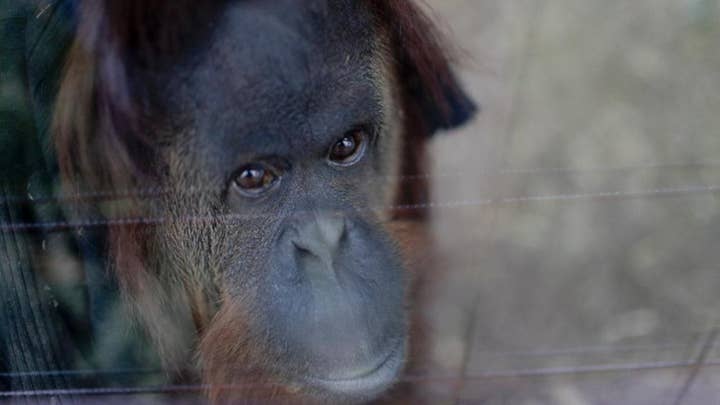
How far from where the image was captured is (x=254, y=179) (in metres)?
1.56

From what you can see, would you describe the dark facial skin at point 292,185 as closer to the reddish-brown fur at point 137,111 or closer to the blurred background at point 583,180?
the reddish-brown fur at point 137,111

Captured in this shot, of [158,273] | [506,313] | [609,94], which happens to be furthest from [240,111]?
[609,94]

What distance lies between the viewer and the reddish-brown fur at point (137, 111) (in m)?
1.46

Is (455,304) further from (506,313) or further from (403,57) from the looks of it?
(403,57)

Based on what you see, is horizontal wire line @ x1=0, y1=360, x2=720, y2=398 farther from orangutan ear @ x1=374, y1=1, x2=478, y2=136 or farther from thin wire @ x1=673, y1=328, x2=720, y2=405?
orangutan ear @ x1=374, y1=1, x2=478, y2=136

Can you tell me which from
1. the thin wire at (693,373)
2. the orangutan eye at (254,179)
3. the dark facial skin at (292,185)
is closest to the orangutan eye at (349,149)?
the dark facial skin at (292,185)

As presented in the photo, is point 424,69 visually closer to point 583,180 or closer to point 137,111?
point 137,111

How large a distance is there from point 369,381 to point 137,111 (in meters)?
0.67

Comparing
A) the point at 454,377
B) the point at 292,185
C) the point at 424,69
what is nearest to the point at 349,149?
the point at 292,185

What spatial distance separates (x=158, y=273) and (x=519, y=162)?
131 cm

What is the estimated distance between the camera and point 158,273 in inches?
70.2

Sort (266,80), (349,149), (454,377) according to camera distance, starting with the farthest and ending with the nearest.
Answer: (454,377)
(349,149)
(266,80)

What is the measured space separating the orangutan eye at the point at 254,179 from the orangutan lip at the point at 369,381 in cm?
39

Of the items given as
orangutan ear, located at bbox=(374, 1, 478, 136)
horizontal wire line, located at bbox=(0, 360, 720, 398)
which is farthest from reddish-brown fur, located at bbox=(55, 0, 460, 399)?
horizontal wire line, located at bbox=(0, 360, 720, 398)
